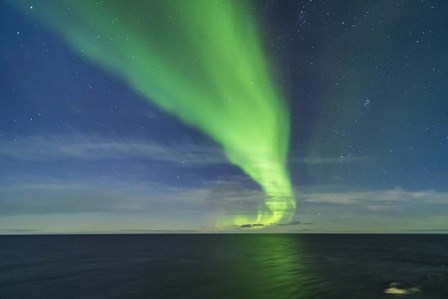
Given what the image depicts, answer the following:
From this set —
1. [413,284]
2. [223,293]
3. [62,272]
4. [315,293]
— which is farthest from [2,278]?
[413,284]

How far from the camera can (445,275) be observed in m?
50.9

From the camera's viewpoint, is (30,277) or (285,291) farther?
(30,277)

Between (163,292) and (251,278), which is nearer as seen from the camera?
(163,292)

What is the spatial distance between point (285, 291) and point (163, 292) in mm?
14398

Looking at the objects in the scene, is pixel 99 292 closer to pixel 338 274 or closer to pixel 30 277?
pixel 30 277

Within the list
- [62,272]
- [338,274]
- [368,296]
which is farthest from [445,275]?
[62,272]

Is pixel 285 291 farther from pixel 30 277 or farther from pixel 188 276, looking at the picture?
pixel 30 277

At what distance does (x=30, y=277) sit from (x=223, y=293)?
34.5m

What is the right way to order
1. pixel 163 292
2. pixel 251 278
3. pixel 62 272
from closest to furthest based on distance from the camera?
pixel 163 292, pixel 251 278, pixel 62 272

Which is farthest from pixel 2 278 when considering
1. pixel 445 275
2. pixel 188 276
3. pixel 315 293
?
pixel 445 275

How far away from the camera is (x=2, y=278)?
1971 inches

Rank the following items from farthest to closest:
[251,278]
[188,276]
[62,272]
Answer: [62,272], [188,276], [251,278]

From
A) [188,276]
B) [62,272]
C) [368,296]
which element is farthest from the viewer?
[62,272]

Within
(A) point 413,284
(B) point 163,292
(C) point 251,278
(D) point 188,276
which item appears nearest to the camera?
(B) point 163,292
